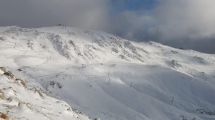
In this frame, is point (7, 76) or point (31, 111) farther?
point (7, 76)

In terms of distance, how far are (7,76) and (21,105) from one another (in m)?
58.8

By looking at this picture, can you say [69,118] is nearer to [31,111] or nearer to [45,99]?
[31,111]

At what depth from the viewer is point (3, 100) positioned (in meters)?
132

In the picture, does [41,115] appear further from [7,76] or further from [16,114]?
[7,76]

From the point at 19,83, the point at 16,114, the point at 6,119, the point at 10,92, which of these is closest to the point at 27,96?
the point at 19,83

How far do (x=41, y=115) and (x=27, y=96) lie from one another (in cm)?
4866

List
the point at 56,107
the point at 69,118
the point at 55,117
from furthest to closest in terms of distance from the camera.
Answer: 1. the point at 56,107
2. the point at 69,118
3. the point at 55,117

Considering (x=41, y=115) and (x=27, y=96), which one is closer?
(x=41, y=115)

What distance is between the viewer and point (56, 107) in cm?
17412

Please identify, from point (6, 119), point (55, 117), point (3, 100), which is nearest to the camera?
point (6, 119)

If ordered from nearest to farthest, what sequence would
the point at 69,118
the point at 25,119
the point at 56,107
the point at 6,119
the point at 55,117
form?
the point at 6,119
the point at 25,119
the point at 55,117
the point at 69,118
the point at 56,107

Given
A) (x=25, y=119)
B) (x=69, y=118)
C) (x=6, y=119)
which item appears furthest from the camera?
(x=69, y=118)

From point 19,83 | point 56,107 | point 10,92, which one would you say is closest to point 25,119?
point 10,92

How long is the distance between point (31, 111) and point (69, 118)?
27611 millimetres
